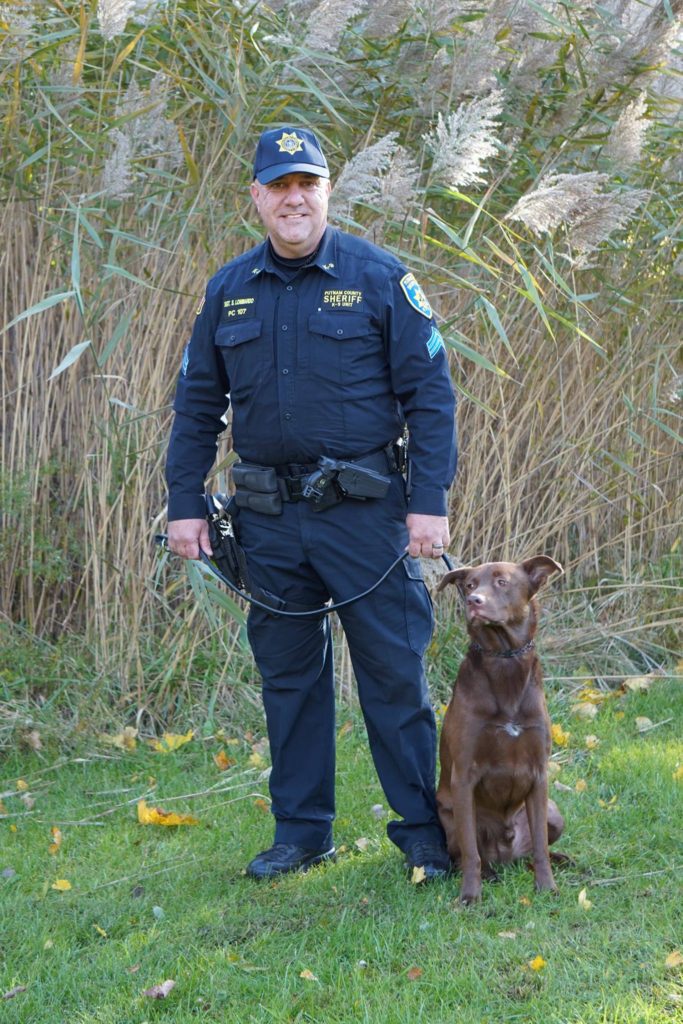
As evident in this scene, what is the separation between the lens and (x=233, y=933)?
3412mm

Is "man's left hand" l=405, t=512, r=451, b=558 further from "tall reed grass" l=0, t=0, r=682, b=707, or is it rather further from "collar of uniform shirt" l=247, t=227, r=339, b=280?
"tall reed grass" l=0, t=0, r=682, b=707

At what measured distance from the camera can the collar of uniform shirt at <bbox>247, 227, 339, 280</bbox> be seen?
11.5ft

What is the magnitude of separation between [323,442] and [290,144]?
2.76ft

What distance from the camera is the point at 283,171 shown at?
11.1 feet

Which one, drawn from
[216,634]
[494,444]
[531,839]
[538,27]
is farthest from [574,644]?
[538,27]

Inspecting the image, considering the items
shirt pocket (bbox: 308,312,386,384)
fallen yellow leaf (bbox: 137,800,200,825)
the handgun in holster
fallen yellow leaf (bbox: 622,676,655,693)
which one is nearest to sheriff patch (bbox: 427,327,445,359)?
shirt pocket (bbox: 308,312,386,384)

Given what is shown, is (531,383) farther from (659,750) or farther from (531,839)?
(531,839)

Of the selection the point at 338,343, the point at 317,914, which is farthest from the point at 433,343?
the point at 317,914

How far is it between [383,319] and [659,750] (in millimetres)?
2180

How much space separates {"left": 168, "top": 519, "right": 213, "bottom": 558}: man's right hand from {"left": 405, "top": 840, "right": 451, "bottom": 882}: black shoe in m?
1.10

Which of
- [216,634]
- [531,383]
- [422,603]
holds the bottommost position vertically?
[216,634]

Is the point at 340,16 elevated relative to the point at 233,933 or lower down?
elevated

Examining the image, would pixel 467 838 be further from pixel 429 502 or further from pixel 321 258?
pixel 321 258

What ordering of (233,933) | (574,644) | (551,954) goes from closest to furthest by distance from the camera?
1. (551,954)
2. (233,933)
3. (574,644)
